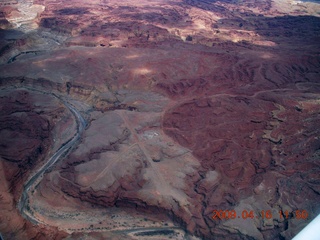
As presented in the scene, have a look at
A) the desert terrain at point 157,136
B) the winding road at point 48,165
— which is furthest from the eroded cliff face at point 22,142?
the winding road at point 48,165

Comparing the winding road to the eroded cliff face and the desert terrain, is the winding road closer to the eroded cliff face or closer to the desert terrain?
the desert terrain

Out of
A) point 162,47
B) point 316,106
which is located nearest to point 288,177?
point 316,106

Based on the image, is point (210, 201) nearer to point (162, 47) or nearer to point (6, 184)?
point (6, 184)

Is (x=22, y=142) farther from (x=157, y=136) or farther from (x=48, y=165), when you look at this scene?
(x=157, y=136)

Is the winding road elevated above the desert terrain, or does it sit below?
below

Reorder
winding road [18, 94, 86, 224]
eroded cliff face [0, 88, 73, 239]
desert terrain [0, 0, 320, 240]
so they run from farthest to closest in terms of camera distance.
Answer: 1. winding road [18, 94, 86, 224]
2. desert terrain [0, 0, 320, 240]
3. eroded cliff face [0, 88, 73, 239]

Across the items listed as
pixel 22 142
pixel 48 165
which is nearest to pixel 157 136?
pixel 48 165

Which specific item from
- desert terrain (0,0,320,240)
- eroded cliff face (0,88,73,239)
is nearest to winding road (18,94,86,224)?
desert terrain (0,0,320,240)

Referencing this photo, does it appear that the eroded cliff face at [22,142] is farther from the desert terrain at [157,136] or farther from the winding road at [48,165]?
the winding road at [48,165]
